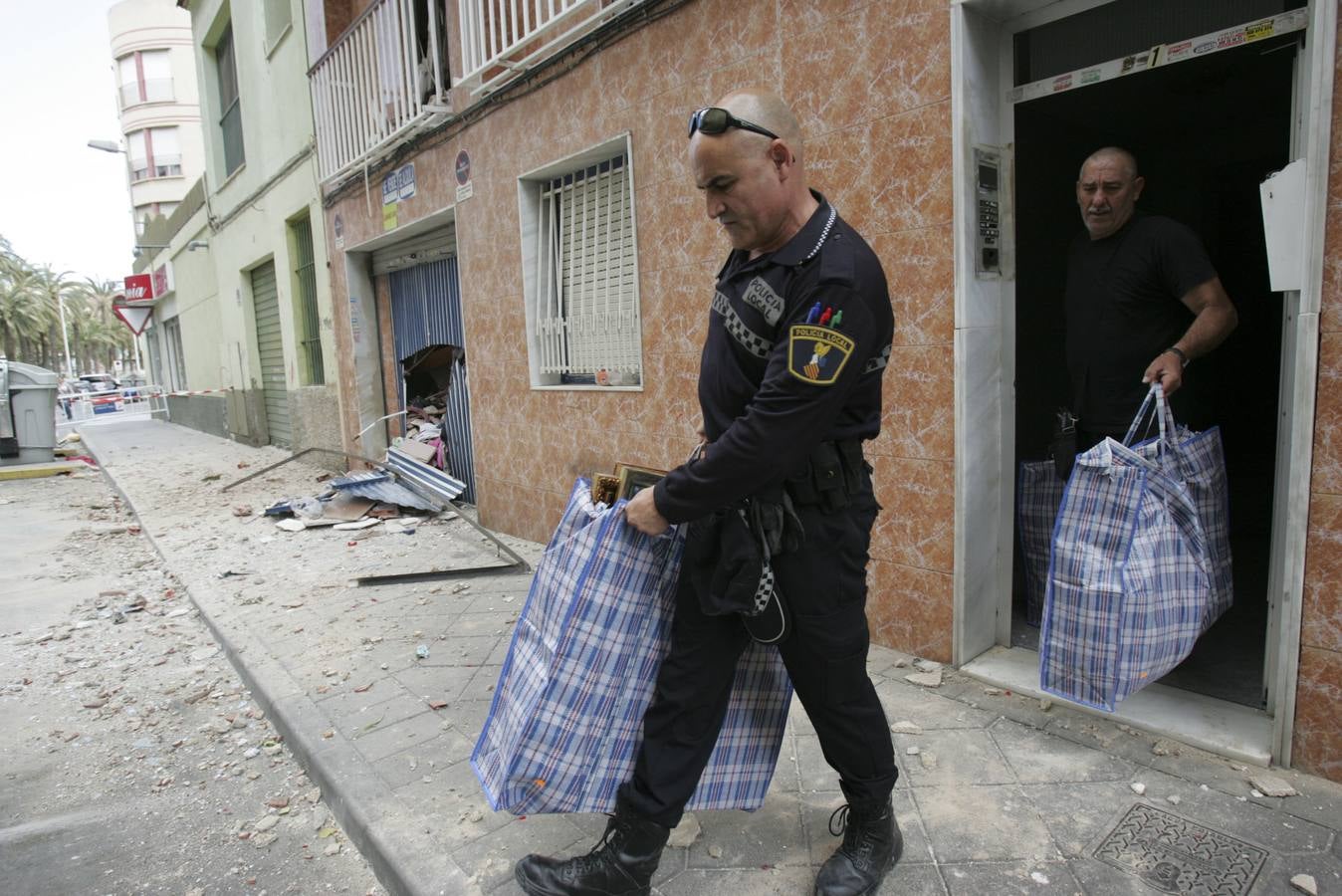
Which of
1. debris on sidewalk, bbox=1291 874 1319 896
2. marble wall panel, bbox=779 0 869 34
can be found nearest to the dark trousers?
A: debris on sidewalk, bbox=1291 874 1319 896

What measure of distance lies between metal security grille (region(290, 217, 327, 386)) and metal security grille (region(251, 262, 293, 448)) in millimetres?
1943

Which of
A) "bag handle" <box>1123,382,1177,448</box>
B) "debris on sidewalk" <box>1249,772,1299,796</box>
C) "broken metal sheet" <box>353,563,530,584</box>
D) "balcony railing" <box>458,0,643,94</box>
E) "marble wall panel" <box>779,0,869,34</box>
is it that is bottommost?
"broken metal sheet" <box>353,563,530,584</box>

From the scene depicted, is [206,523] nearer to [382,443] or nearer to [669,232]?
[382,443]

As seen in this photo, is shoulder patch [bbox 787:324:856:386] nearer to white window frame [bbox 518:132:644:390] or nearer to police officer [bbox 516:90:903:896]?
police officer [bbox 516:90:903:896]

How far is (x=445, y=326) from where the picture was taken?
790cm

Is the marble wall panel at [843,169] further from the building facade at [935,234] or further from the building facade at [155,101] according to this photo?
the building facade at [155,101]

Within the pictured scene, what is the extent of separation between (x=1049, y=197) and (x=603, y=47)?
8.82ft

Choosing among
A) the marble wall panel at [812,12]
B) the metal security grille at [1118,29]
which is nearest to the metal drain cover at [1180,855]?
the metal security grille at [1118,29]

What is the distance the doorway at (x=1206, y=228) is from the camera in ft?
11.5

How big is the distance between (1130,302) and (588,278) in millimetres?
3492

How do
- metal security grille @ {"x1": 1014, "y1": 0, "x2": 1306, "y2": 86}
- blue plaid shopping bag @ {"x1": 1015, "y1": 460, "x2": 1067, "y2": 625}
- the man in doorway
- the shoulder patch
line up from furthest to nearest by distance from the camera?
blue plaid shopping bag @ {"x1": 1015, "y1": 460, "x2": 1067, "y2": 625}
metal security grille @ {"x1": 1014, "y1": 0, "x2": 1306, "y2": 86}
the man in doorway
the shoulder patch

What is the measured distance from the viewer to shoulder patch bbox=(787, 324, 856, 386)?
1690 mm

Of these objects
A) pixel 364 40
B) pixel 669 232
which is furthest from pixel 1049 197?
pixel 364 40

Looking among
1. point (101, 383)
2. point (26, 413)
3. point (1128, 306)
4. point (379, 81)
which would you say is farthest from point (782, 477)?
point (101, 383)
